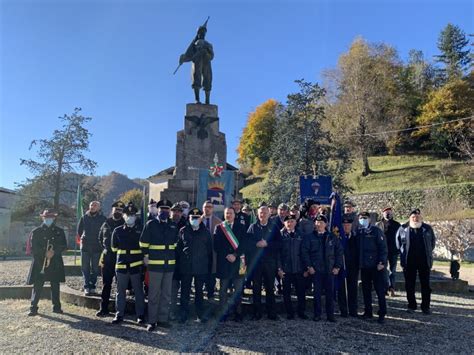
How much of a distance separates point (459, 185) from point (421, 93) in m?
17.1

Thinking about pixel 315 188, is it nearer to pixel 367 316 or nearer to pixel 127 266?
pixel 367 316

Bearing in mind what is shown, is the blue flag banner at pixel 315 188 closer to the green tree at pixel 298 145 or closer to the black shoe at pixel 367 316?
the black shoe at pixel 367 316

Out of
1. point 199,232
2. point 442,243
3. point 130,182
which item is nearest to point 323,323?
point 199,232

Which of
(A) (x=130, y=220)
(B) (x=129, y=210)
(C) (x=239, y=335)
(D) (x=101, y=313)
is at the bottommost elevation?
(C) (x=239, y=335)

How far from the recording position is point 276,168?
2334 cm

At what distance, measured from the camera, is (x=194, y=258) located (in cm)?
688

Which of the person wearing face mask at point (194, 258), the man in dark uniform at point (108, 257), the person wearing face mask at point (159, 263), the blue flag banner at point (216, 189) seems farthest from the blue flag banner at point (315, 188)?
the person wearing face mask at point (159, 263)

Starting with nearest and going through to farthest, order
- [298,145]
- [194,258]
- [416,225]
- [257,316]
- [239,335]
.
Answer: [239,335]
[194,258]
[257,316]
[416,225]
[298,145]

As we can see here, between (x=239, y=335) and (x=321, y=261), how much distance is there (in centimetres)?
200

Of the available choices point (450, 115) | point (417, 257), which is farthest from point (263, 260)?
point (450, 115)

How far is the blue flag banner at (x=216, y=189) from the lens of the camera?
43.4ft

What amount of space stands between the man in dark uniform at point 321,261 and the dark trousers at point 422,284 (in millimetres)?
1830

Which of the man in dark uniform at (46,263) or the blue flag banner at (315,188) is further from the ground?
the blue flag banner at (315,188)

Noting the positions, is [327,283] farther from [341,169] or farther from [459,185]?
[459,185]
